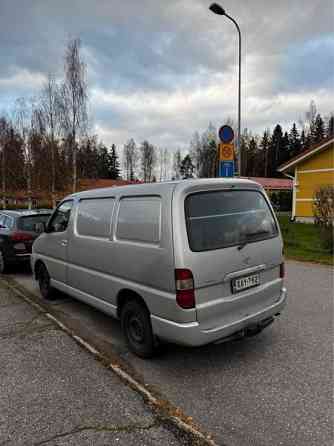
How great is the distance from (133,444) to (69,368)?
1335mm

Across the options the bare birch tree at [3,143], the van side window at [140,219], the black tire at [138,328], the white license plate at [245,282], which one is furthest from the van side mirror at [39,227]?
the bare birch tree at [3,143]

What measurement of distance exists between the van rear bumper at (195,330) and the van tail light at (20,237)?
558 centimetres

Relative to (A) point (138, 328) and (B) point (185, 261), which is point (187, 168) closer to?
(A) point (138, 328)

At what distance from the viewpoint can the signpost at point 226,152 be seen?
23.9 ft

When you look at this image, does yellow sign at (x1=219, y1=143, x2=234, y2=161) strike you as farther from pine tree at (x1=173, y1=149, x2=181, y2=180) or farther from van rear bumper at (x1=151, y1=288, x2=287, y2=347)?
pine tree at (x1=173, y1=149, x2=181, y2=180)

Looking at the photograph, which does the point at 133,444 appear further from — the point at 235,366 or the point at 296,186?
the point at 296,186

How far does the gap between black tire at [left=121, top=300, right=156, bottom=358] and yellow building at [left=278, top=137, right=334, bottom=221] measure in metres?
17.3

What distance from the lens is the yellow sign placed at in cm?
727

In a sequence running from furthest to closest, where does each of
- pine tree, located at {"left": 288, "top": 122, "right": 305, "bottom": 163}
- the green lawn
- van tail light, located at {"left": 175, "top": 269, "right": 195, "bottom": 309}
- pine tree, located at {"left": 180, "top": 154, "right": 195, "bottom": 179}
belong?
pine tree, located at {"left": 180, "top": 154, "right": 195, "bottom": 179} < pine tree, located at {"left": 288, "top": 122, "right": 305, "bottom": 163} < the green lawn < van tail light, located at {"left": 175, "top": 269, "right": 195, "bottom": 309}

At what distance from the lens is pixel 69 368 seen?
3.30 meters

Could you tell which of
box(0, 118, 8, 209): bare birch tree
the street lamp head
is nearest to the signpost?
the street lamp head

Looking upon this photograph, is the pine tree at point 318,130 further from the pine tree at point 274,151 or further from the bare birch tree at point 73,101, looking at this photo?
the bare birch tree at point 73,101

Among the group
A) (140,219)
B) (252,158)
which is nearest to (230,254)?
(140,219)

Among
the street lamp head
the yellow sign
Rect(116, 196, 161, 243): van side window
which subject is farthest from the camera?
the street lamp head
